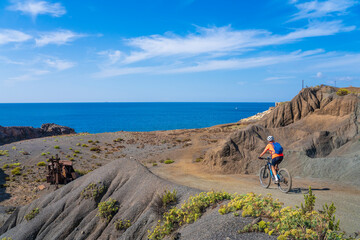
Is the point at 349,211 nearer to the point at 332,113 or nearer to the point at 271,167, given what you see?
the point at 271,167

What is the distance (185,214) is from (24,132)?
248 ft

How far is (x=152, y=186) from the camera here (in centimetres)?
1452

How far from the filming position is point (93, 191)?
51.8ft

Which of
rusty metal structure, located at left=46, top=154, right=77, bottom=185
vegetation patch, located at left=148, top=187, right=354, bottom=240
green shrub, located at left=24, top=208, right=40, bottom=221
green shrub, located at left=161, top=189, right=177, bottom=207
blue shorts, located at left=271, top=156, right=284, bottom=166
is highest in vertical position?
blue shorts, located at left=271, top=156, right=284, bottom=166

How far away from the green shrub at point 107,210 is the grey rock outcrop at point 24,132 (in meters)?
63.0

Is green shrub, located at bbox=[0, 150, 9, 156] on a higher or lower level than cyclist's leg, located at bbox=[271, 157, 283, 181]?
lower

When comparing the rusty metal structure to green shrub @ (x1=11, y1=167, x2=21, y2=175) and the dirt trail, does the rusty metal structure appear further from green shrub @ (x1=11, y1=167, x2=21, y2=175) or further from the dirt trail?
the dirt trail

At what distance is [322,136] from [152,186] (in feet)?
52.1

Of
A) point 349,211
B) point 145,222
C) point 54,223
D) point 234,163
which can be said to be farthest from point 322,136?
point 54,223

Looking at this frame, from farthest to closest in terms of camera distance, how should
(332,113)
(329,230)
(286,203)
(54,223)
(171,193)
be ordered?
(332,113)
(54,223)
(171,193)
(286,203)
(329,230)

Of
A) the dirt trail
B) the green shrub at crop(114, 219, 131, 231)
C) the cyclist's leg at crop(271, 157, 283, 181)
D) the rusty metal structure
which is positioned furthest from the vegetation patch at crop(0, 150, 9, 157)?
the cyclist's leg at crop(271, 157, 283, 181)

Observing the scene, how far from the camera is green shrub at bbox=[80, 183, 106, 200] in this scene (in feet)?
51.6

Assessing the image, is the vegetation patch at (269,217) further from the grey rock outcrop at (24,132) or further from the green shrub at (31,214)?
the grey rock outcrop at (24,132)

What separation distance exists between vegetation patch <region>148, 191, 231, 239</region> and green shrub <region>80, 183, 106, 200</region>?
5.91 metres
